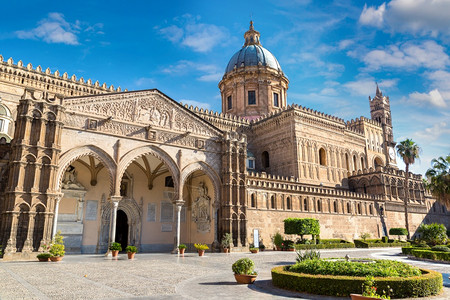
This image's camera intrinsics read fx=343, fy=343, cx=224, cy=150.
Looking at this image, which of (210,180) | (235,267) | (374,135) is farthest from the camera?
(374,135)

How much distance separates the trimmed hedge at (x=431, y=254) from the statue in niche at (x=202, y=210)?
15.1 m

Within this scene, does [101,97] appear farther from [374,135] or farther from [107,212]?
[374,135]

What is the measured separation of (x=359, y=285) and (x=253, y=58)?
46537 mm

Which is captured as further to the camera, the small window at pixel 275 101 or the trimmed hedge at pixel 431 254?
the small window at pixel 275 101

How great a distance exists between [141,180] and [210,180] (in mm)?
5925

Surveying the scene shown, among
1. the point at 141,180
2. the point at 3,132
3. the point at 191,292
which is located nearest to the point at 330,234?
the point at 141,180

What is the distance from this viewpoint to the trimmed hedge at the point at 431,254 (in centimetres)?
1981

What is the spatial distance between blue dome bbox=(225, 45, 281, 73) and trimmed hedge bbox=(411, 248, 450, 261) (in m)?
35.8

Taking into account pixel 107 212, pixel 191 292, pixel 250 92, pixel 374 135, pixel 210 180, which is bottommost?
pixel 191 292

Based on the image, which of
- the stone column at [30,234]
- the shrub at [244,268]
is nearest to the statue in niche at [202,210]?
the stone column at [30,234]

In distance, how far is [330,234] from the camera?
36.2m

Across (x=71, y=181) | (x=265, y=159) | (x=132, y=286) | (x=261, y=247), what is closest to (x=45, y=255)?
(x=71, y=181)

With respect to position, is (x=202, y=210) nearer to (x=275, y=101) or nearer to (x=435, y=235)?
(x=435, y=235)

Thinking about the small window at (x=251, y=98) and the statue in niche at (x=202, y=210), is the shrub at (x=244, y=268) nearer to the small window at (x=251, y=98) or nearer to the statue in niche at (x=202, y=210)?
the statue in niche at (x=202, y=210)
